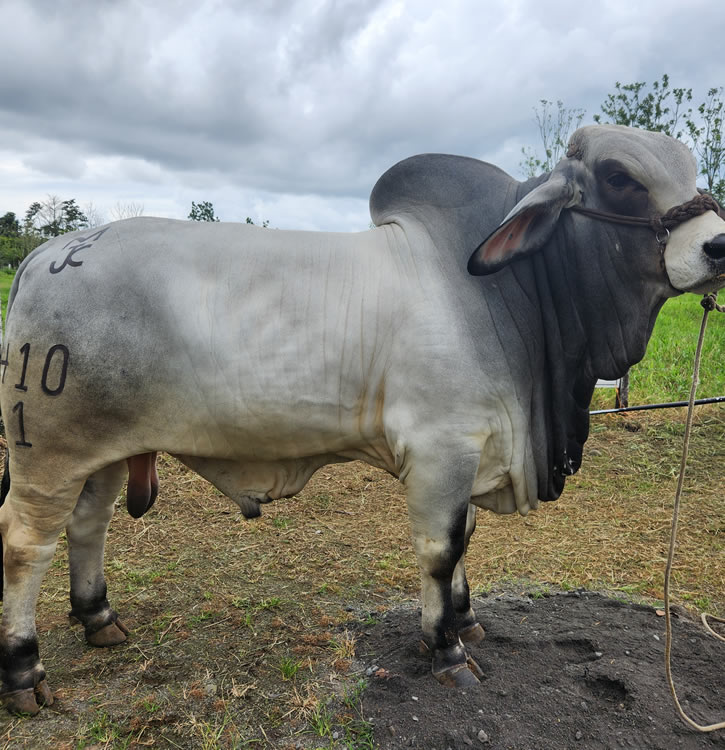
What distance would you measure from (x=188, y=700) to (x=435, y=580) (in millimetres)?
1174

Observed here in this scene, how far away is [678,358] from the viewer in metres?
9.39

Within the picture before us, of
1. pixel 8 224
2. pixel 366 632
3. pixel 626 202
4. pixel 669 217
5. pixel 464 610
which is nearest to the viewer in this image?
pixel 669 217

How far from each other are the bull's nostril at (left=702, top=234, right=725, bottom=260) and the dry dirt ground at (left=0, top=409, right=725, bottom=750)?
5.67 ft

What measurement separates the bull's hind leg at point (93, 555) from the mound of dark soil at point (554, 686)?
1.28 metres

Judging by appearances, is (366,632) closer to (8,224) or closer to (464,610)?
(464,610)

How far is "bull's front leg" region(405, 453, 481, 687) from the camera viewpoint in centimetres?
246

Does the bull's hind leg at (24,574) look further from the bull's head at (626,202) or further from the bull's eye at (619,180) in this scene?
the bull's eye at (619,180)

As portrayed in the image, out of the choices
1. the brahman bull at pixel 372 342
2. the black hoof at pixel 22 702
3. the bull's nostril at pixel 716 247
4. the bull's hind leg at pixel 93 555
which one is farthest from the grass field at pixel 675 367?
the black hoof at pixel 22 702

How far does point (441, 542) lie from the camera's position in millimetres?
2541

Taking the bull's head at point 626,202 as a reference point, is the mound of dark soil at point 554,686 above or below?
below

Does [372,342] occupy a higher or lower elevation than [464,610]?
higher

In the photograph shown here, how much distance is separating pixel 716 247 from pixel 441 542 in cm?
146

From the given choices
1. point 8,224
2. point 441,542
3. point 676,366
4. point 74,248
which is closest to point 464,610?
point 441,542

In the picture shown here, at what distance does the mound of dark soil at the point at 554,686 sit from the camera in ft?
7.82
